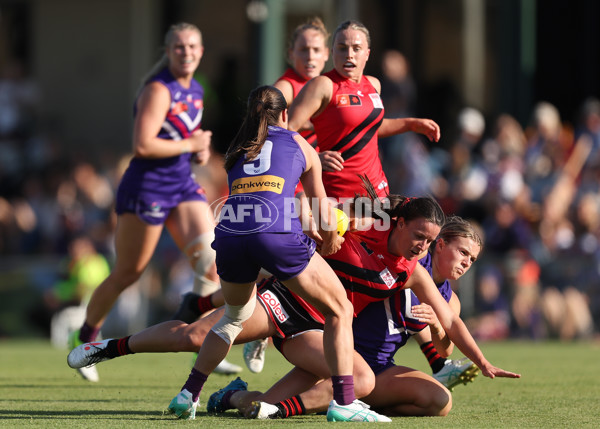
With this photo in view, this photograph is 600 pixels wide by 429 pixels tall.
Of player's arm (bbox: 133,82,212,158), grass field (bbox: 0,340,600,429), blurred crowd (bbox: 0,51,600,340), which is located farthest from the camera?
blurred crowd (bbox: 0,51,600,340)

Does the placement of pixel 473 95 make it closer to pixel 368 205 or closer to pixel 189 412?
pixel 368 205

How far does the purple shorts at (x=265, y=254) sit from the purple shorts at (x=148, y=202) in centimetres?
207

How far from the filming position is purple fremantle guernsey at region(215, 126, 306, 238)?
516 centimetres

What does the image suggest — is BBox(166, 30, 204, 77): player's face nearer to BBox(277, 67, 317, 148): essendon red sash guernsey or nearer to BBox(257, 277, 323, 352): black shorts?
BBox(277, 67, 317, 148): essendon red sash guernsey

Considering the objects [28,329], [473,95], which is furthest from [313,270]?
[473,95]

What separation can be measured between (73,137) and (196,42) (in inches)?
451

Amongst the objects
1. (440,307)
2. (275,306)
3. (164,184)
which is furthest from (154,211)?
(440,307)

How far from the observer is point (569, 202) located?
12414 mm

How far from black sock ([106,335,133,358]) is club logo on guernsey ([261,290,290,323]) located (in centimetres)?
84

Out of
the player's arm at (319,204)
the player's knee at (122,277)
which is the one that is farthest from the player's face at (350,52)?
the player's knee at (122,277)

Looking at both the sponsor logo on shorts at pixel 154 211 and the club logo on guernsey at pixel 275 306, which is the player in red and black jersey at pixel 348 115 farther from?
the sponsor logo on shorts at pixel 154 211

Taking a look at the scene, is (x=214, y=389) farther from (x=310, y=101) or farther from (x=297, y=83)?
(x=297, y=83)

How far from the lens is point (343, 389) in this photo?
521 centimetres

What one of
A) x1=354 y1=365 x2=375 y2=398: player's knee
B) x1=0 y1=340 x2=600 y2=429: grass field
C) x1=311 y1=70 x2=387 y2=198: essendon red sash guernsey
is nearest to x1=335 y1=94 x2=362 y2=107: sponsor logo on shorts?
x1=311 y1=70 x2=387 y2=198: essendon red sash guernsey
